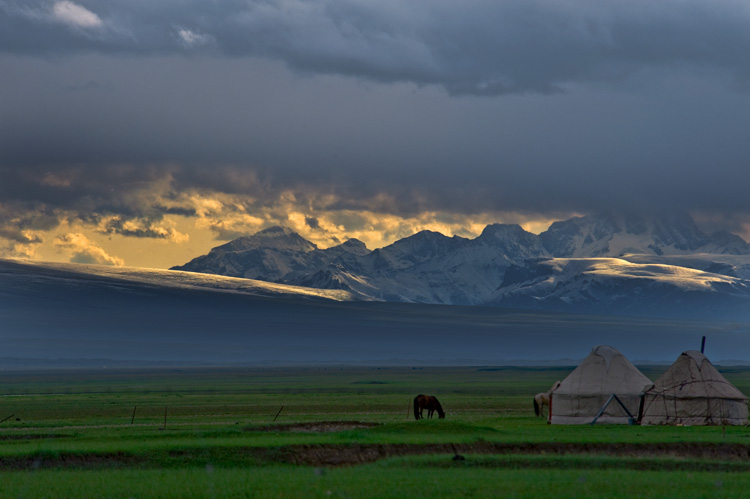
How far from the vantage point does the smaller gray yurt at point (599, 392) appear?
A: 60.9m

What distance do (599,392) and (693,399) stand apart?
5564 millimetres

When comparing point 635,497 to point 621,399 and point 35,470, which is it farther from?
point 621,399

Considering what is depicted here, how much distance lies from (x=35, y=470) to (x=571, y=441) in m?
22.4

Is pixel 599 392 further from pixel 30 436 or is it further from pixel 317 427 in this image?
pixel 30 436

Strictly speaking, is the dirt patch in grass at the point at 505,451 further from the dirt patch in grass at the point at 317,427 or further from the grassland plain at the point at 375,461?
the dirt patch in grass at the point at 317,427

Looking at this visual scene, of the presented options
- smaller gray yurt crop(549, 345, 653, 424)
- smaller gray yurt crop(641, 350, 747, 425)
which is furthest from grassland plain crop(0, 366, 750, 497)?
smaller gray yurt crop(549, 345, 653, 424)

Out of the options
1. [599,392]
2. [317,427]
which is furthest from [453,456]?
[599,392]

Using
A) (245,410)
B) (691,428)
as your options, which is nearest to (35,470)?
(691,428)

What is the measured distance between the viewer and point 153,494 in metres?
30.2

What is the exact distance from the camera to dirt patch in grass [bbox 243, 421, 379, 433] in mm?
53281

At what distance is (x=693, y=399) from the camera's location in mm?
58188

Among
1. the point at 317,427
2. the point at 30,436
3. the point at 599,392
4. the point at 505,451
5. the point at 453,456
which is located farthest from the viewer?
the point at 599,392

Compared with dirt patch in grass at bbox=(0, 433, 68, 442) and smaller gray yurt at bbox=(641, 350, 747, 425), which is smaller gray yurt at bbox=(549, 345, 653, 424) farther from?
dirt patch in grass at bbox=(0, 433, 68, 442)

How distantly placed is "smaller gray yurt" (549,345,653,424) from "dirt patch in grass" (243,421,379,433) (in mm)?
12612
